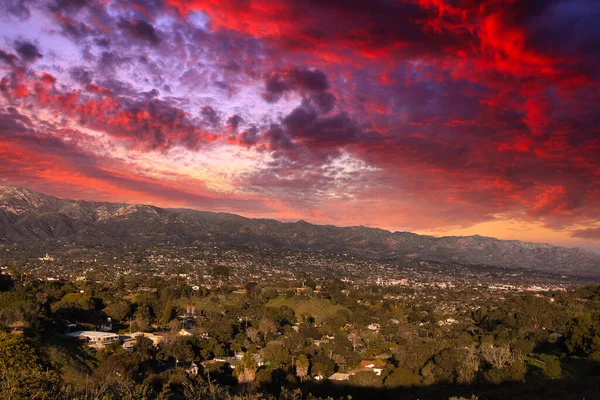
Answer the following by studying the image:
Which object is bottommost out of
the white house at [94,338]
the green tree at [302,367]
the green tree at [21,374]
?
Answer: the white house at [94,338]

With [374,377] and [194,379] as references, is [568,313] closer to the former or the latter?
[374,377]

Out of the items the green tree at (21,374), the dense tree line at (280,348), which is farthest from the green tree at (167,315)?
the green tree at (21,374)

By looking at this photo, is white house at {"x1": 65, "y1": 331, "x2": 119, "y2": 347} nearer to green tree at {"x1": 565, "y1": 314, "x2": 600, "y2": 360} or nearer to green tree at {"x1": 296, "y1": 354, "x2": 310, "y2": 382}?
green tree at {"x1": 296, "y1": 354, "x2": 310, "y2": 382}

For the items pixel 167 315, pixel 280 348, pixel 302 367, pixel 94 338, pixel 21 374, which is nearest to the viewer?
pixel 21 374

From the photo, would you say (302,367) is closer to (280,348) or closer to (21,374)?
(280,348)

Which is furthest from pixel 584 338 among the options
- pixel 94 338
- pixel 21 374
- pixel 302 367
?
pixel 94 338

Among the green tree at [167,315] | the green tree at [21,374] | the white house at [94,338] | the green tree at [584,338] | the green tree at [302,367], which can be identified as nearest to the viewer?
the green tree at [21,374]

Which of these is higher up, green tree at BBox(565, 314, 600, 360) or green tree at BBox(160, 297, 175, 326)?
green tree at BBox(565, 314, 600, 360)

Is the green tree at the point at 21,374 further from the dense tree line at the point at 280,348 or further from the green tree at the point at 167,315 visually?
the green tree at the point at 167,315

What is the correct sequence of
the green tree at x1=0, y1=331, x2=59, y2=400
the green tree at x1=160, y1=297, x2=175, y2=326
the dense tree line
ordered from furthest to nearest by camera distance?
the green tree at x1=160, y1=297, x2=175, y2=326, the dense tree line, the green tree at x1=0, y1=331, x2=59, y2=400

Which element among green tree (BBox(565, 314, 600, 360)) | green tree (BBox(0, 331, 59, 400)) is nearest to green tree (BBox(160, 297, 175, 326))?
green tree (BBox(0, 331, 59, 400))

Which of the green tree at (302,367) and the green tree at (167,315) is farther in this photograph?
the green tree at (167,315)

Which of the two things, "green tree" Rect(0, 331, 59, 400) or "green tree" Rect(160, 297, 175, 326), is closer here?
"green tree" Rect(0, 331, 59, 400)
